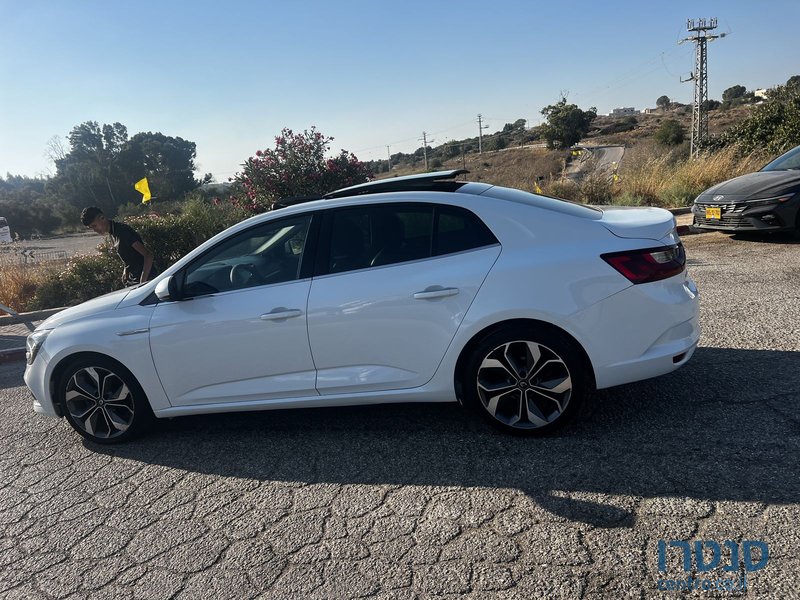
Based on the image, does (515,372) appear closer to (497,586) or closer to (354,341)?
(354,341)

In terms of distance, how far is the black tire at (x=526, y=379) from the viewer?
11.2ft

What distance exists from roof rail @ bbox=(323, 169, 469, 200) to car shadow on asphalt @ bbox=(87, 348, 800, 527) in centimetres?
162

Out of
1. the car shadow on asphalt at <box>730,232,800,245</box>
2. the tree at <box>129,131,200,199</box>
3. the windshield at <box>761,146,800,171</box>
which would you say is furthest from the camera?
the tree at <box>129,131,200,199</box>

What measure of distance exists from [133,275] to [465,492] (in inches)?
180

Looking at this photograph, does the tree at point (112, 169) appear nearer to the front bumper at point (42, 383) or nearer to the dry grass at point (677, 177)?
the dry grass at point (677, 177)

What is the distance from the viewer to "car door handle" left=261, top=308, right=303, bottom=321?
3672 millimetres

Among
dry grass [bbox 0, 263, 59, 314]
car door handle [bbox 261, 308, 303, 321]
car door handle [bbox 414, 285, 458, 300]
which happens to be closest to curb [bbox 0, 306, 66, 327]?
dry grass [bbox 0, 263, 59, 314]

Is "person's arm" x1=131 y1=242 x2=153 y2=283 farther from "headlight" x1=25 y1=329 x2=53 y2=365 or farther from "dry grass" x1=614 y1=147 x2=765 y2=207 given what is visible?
"dry grass" x1=614 y1=147 x2=765 y2=207

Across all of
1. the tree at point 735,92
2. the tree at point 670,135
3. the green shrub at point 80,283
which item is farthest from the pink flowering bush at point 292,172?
the tree at point 735,92

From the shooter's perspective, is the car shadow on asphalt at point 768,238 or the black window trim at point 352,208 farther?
the car shadow on asphalt at point 768,238

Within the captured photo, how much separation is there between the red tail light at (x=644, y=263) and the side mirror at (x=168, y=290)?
283cm

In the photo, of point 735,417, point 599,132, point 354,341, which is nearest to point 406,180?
point 354,341

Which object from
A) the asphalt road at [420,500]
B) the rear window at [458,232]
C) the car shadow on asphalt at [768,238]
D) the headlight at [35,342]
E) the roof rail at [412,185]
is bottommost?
the car shadow on asphalt at [768,238]

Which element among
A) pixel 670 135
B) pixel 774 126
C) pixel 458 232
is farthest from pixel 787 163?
pixel 670 135
